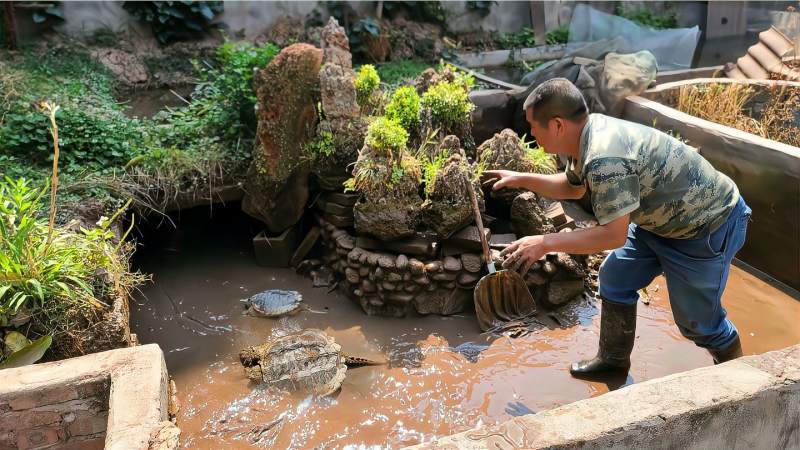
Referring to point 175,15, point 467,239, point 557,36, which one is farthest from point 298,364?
point 557,36

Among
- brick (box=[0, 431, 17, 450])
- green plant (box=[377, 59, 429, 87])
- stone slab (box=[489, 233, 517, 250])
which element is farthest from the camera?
green plant (box=[377, 59, 429, 87])

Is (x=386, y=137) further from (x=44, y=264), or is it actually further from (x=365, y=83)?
(x=44, y=264)

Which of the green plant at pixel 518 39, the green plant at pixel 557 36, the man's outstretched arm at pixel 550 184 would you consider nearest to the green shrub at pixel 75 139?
the man's outstretched arm at pixel 550 184

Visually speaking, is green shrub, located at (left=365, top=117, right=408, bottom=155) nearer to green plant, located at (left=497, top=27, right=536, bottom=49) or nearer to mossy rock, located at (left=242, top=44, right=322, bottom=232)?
mossy rock, located at (left=242, top=44, right=322, bottom=232)

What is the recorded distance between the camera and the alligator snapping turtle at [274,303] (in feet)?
16.9

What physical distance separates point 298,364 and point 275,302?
1.04 m

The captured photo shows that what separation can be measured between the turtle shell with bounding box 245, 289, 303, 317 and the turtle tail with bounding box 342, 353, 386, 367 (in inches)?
36.1

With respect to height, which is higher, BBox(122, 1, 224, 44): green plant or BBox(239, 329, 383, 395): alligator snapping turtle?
BBox(122, 1, 224, 44): green plant

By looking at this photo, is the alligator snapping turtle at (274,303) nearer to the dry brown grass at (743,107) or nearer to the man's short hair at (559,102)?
the man's short hair at (559,102)

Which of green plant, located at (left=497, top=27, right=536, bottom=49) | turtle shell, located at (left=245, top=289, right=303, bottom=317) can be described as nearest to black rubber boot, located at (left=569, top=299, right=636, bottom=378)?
turtle shell, located at (left=245, top=289, right=303, bottom=317)

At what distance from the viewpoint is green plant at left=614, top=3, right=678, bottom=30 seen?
10.4 m

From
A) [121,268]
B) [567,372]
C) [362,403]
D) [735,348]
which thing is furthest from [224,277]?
[735,348]

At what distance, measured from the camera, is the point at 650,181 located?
3.21m

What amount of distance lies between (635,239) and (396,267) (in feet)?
6.48
